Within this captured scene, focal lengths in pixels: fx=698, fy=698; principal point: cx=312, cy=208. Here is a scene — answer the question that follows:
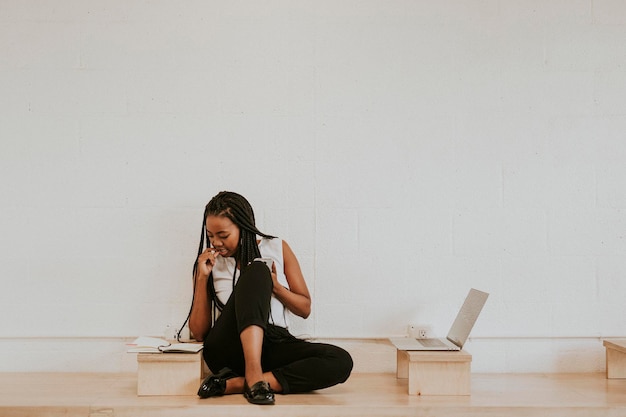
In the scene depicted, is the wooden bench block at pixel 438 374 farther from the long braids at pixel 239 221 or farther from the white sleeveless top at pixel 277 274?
the long braids at pixel 239 221

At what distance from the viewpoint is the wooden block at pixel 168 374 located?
111 inches

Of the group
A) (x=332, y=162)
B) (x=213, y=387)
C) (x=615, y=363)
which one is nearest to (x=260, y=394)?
(x=213, y=387)

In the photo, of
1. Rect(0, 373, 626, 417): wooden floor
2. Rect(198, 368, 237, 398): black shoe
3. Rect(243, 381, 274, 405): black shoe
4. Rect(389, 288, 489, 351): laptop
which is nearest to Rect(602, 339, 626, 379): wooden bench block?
Rect(0, 373, 626, 417): wooden floor

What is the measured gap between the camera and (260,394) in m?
2.63

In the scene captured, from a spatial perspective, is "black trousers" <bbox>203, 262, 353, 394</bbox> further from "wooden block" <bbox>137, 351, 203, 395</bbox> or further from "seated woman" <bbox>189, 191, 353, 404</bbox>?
"wooden block" <bbox>137, 351, 203, 395</bbox>

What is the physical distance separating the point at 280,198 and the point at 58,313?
1185 mm

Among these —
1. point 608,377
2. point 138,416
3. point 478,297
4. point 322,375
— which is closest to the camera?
point 138,416

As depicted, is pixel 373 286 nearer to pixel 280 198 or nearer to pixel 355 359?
pixel 355 359

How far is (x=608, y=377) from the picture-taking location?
3.24 meters

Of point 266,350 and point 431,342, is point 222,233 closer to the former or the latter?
point 266,350

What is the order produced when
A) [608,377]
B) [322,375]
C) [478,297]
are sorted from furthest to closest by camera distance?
[608,377], [478,297], [322,375]

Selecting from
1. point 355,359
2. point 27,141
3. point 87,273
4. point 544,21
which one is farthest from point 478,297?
point 27,141

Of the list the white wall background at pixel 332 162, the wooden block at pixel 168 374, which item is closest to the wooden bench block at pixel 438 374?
the white wall background at pixel 332 162

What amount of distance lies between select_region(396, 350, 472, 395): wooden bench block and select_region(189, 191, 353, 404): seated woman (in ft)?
0.89
